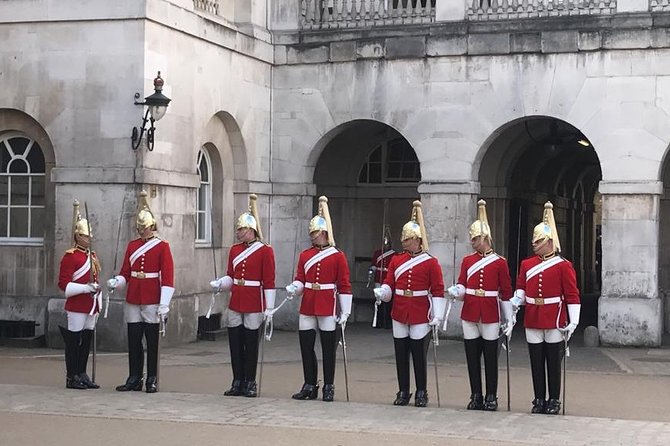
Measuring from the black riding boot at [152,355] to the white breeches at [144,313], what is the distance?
0.05 m

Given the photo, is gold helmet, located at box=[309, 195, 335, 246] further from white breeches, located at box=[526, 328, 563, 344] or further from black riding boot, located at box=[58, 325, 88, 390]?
black riding boot, located at box=[58, 325, 88, 390]

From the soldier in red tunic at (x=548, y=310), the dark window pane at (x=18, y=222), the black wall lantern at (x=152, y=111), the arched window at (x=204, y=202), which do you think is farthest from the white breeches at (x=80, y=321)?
the arched window at (x=204, y=202)

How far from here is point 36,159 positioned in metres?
16.9

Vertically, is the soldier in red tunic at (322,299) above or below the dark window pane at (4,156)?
below

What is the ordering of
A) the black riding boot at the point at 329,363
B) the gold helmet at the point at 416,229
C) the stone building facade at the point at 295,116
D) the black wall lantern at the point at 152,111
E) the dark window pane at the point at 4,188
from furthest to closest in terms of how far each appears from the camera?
the dark window pane at the point at 4,188
the stone building facade at the point at 295,116
the black wall lantern at the point at 152,111
the black riding boot at the point at 329,363
the gold helmet at the point at 416,229

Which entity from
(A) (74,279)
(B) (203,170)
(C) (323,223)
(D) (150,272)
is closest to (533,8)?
(B) (203,170)

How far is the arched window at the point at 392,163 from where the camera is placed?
21875mm

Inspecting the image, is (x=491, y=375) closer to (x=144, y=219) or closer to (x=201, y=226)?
(x=144, y=219)

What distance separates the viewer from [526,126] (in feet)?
66.5

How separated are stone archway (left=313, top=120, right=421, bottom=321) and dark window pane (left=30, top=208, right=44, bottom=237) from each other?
5.83 meters

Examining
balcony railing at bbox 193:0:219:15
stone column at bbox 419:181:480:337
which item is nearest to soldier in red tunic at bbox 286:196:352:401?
stone column at bbox 419:181:480:337

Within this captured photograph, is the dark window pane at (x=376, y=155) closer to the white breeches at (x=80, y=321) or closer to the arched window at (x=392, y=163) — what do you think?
the arched window at (x=392, y=163)

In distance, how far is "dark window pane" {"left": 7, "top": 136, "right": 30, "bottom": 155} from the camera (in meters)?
17.0

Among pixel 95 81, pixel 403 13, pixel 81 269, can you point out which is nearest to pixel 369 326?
pixel 403 13
